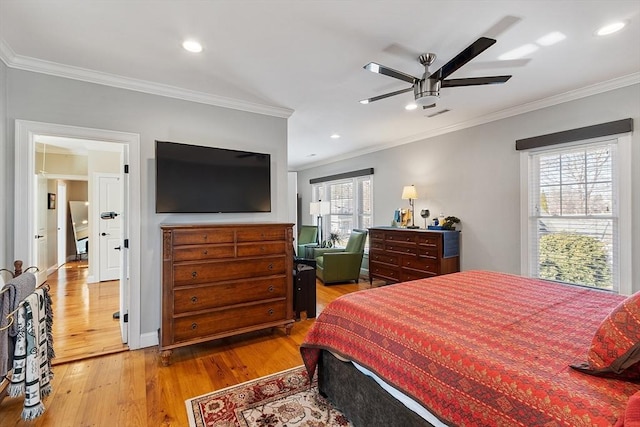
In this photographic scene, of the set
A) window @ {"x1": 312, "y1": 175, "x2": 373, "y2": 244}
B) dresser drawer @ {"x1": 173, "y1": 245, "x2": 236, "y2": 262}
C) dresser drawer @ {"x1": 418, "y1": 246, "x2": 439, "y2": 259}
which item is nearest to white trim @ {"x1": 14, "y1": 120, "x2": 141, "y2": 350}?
dresser drawer @ {"x1": 173, "y1": 245, "x2": 236, "y2": 262}

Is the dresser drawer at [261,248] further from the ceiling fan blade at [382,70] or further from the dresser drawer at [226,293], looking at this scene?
the ceiling fan blade at [382,70]

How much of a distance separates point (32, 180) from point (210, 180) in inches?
56.9

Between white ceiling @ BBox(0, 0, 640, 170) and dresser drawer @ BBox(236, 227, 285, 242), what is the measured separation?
1472mm

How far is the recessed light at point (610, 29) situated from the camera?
6.81 feet

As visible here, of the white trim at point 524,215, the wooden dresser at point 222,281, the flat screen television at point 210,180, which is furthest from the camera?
the white trim at point 524,215

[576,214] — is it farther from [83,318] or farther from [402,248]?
[83,318]

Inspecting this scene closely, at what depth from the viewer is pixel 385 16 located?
6.50 feet

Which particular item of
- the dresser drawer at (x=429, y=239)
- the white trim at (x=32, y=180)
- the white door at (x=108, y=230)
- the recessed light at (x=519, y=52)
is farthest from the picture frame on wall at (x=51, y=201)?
the recessed light at (x=519, y=52)

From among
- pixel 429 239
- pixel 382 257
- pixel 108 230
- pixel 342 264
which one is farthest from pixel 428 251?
pixel 108 230

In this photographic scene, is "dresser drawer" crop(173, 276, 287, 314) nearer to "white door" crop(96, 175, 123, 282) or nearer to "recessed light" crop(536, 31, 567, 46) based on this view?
"recessed light" crop(536, 31, 567, 46)

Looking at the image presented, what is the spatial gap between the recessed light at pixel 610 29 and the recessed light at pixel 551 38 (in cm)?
21

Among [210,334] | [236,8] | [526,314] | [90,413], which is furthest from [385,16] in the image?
[90,413]

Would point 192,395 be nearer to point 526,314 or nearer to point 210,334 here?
point 210,334

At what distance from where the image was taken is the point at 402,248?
462 cm
